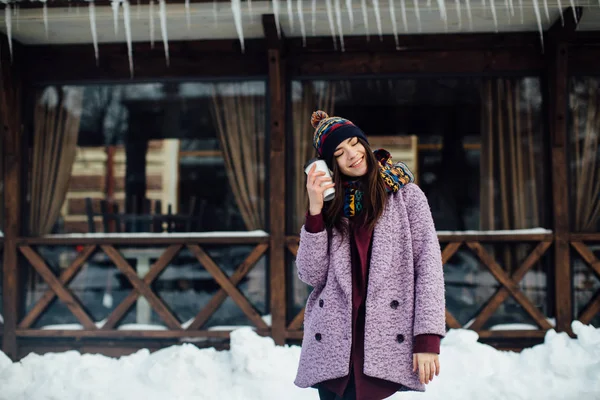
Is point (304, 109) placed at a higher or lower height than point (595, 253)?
higher

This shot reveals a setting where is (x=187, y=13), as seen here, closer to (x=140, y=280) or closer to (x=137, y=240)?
(x=137, y=240)

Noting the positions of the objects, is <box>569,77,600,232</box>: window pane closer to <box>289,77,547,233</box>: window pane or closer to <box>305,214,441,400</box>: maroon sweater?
<box>289,77,547,233</box>: window pane

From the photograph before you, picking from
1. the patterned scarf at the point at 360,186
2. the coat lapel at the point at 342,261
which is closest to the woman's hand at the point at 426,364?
the coat lapel at the point at 342,261

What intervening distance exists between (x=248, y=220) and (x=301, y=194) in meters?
0.64

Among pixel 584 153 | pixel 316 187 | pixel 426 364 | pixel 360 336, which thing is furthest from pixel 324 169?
pixel 584 153

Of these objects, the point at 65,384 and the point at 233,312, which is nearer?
the point at 65,384

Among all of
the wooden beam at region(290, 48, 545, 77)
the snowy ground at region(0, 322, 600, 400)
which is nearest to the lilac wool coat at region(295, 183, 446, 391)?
the snowy ground at region(0, 322, 600, 400)

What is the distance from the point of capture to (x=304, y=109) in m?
6.04

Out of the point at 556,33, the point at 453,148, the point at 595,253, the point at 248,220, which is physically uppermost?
the point at 556,33

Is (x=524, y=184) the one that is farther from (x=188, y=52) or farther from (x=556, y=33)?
(x=188, y=52)

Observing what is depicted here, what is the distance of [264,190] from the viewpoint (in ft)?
→ 19.7

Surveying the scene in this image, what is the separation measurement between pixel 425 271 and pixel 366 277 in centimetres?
23

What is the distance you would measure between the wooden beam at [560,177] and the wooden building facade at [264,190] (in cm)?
2

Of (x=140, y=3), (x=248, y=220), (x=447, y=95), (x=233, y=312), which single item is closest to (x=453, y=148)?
(x=447, y=95)
